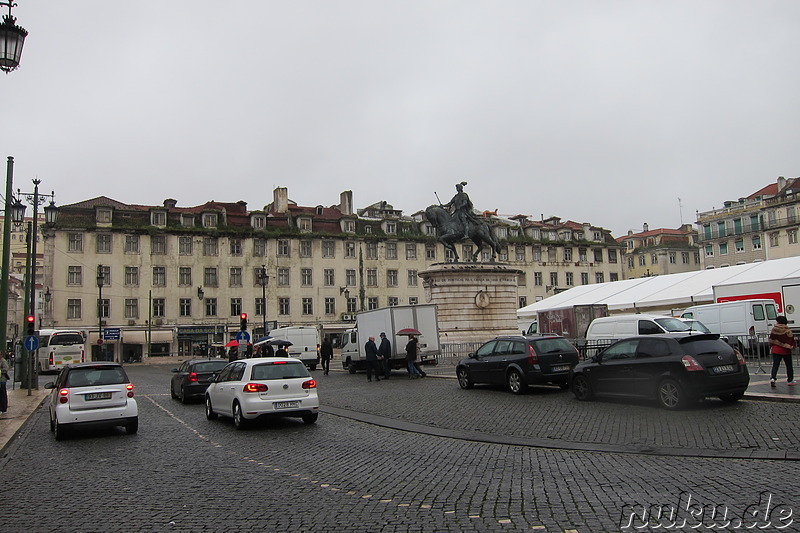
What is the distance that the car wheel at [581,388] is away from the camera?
641 inches

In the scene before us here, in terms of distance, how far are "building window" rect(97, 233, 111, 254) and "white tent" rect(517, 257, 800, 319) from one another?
1536 inches

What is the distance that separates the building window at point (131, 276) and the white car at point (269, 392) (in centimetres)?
5098

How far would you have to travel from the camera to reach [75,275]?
6050 centimetres

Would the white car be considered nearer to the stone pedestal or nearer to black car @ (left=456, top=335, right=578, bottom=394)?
black car @ (left=456, top=335, right=578, bottom=394)

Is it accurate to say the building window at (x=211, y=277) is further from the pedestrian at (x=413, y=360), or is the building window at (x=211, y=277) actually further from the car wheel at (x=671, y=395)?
the car wheel at (x=671, y=395)

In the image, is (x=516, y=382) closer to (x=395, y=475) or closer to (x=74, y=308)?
(x=395, y=475)

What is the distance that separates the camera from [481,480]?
28.8 feet

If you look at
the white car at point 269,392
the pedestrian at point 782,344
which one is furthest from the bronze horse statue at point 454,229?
the white car at point 269,392

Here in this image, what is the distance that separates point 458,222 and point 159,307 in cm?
3682

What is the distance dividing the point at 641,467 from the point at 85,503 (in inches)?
282

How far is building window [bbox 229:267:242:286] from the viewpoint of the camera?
Answer: 65.7m

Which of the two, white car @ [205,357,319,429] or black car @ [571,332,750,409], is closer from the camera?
black car @ [571,332,750,409]

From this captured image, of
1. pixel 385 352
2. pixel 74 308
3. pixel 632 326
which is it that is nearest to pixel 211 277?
pixel 74 308

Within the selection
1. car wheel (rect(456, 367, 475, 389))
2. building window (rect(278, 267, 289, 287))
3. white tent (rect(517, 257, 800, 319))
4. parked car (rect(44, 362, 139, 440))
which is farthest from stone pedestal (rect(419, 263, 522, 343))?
building window (rect(278, 267, 289, 287))
